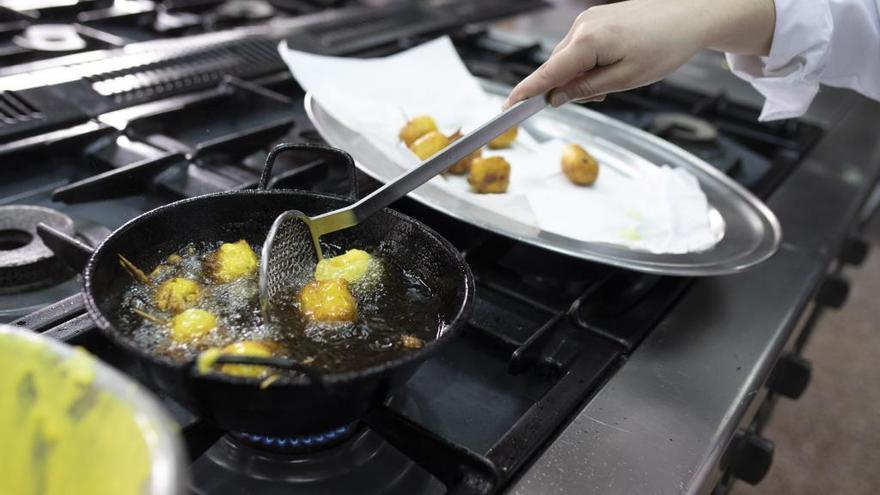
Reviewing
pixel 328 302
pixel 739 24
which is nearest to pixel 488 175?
pixel 739 24

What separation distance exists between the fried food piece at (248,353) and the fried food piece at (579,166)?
787 millimetres

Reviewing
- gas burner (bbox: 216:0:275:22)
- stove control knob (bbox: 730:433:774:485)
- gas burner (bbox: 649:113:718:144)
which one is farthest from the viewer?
gas burner (bbox: 216:0:275:22)

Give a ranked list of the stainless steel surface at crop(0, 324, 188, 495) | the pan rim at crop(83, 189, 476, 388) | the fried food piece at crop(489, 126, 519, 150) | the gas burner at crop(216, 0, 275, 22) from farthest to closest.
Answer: the gas burner at crop(216, 0, 275, 22) → the fried food piece at crop(489, 126, 519, 150) → the pan rim at crop(83, 189, 476, 388) → the stainless steel surface at crop(0, 324, 188, 495)

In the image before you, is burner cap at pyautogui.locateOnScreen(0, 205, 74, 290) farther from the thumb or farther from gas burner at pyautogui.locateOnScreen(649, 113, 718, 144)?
gas burner at pyautogui.locateOnScreen(649, 113, 718, 144)

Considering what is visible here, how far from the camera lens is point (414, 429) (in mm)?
733

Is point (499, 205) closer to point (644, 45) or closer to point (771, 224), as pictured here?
point (644, 45)

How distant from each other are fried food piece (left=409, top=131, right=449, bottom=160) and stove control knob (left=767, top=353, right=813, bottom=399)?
2.11 ft

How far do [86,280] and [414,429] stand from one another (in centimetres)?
33

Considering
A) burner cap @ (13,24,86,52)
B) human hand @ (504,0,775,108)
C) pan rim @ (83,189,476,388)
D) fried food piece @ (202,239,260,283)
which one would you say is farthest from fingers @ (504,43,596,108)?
burner cap @ (13,24,86,52)

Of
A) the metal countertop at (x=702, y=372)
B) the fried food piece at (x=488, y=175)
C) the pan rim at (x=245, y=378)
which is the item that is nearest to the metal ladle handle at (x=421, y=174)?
the pan rim at (x=245, y=378)

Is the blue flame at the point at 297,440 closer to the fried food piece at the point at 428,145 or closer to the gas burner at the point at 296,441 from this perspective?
the gas burner at the point at 296,441

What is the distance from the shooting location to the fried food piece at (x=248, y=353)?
2.04 feet

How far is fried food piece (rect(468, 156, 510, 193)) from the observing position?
1.23 metres

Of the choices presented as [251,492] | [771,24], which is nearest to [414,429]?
[251,492]
